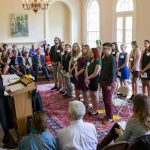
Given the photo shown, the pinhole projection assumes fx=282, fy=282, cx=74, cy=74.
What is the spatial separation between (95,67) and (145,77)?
162 cm

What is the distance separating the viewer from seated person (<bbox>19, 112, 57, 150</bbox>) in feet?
8.60

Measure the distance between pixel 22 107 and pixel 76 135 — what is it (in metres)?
1.86

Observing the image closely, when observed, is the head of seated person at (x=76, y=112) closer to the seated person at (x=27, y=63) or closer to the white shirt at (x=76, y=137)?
the white shirt at (x=76, y=137)

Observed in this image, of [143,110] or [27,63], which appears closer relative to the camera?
[143,110]

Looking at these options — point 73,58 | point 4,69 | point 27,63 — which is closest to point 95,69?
point 73,58

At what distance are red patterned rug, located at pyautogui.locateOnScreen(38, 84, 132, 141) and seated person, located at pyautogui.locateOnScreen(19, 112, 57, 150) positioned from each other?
6.76 ft

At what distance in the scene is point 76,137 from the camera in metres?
2.72

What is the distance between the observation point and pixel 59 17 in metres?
13.8

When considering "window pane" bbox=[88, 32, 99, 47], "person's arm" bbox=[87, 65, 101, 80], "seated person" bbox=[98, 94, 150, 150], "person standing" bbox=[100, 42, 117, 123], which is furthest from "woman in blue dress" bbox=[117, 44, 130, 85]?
"window pane" bbox=[88, 32, 99, 47]

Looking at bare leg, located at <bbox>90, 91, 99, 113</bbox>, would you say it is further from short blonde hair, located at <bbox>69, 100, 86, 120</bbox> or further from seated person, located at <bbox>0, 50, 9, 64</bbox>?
seated person, located at <bbox>0, 50, 9, 64</bbox>

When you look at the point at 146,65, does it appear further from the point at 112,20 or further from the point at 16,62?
the point at 112,20

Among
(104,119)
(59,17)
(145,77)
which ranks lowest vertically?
(104,119)

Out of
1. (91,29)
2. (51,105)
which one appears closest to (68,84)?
(51,105)

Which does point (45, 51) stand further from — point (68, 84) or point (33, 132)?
point (33, 132)
